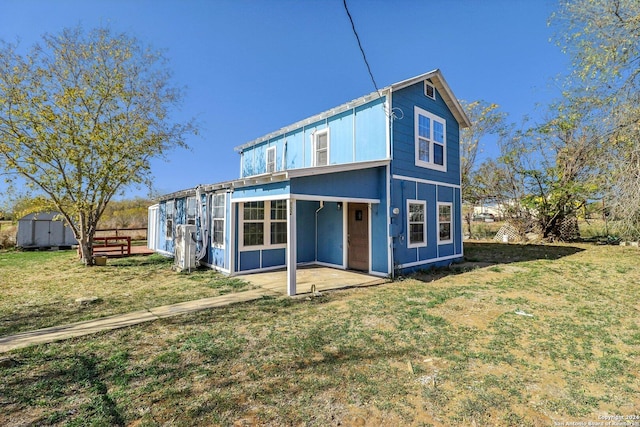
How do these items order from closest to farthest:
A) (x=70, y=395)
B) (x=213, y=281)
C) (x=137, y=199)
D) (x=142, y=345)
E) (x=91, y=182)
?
(x=70, y=395)
(x=142, y=345)
(x=213, y=281)
(x=91, y=182)
(x=137, y=199)

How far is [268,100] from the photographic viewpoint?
17.0 metres

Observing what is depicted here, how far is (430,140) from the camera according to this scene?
9.94m

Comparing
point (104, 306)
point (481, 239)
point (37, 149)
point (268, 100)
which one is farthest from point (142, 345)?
point (481, 239)

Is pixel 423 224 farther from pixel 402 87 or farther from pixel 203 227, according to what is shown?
pixel 203 227

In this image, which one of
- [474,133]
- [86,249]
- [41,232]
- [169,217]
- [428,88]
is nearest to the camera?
[428,88]

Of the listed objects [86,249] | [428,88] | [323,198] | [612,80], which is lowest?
[86,249]

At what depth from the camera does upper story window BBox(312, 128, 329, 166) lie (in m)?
10.3

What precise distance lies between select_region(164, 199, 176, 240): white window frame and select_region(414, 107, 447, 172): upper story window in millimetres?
10572

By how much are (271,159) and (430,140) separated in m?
6.85

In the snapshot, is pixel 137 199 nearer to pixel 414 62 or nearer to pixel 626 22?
pixel 414 62

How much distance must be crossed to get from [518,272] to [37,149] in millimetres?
16522

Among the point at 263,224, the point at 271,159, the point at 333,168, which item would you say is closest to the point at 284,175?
the point at 333,168

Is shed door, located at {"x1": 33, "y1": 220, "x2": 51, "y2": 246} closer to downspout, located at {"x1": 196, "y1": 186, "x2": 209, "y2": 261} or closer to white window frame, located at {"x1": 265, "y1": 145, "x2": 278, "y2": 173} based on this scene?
downspout, located at {"x1": 196, "y1": 186, "x2": 209, "y2": 261}

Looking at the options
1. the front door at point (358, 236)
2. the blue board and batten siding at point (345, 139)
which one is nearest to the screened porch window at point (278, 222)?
the front door at point (358, 236)
